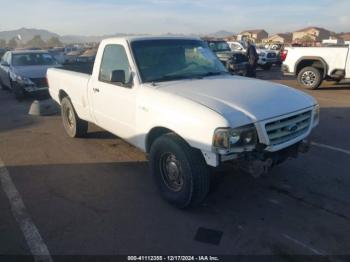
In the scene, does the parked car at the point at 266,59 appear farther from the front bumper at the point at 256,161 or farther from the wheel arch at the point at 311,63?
the front bumper at the point at 256,161

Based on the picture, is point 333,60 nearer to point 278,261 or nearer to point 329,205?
point 329,205

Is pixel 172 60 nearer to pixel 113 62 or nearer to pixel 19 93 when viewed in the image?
pixel 113 62

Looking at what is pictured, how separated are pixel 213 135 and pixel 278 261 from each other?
51.2 inches

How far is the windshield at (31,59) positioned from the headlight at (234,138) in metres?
10.8

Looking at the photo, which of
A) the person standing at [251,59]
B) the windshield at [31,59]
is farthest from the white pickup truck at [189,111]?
the person standing at [251,59]

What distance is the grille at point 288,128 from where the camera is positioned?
3.68 meters

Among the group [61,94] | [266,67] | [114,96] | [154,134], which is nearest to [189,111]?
[154,134]

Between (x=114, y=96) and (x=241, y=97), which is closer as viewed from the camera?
(x=241, y=97)

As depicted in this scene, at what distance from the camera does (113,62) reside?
5.12 metres

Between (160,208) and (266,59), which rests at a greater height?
(266,59)

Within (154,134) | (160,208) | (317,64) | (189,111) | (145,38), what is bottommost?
(160,208)

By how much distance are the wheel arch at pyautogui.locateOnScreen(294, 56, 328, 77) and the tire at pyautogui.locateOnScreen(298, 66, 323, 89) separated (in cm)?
19

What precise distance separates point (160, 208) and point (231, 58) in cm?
1307

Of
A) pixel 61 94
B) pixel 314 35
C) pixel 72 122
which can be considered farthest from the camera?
pixel 314 35
